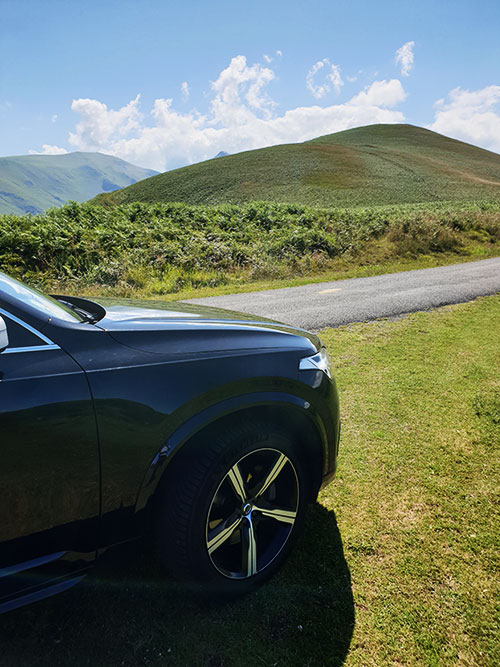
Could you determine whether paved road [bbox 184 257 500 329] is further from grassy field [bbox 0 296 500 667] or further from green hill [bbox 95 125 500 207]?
green hill [bbox 95 125 500 207]

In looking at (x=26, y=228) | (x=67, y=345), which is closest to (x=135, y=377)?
(x=67, y=345)

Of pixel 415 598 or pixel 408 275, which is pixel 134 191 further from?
pixel 415 598

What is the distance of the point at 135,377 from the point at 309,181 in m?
53.7

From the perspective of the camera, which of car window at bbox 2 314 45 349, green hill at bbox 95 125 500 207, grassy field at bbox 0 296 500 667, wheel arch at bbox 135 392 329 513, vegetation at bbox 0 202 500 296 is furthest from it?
green hill at bbox 95 125 500 207

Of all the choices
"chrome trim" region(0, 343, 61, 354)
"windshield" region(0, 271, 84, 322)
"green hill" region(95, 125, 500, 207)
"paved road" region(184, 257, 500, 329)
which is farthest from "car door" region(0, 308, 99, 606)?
"green hill" region(95, 125, 500, 207)

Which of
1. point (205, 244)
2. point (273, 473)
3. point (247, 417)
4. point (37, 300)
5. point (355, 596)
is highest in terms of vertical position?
point (205, 244)

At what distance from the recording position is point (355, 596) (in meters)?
2.05

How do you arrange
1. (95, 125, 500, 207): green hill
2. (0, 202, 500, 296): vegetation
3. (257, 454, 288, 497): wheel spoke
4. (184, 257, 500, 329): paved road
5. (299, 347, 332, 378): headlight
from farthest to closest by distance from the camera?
(95, 125, 500, 207): green hill
(0, 202, 500, 296): vegetation
(184, 257, 500, 329): paved road
(299, 347, 332, 378): headlight
(257, 454, 288, 497): wheel spoke

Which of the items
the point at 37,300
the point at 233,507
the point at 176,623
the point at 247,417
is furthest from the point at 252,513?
the point at 37,300

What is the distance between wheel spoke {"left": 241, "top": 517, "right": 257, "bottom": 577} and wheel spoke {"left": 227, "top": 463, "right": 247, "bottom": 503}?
0.14m

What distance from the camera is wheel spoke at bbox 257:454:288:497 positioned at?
1.99 meters

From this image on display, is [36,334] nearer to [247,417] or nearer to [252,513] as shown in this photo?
[247,417]

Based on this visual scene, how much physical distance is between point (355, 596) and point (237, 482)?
888 millimetres

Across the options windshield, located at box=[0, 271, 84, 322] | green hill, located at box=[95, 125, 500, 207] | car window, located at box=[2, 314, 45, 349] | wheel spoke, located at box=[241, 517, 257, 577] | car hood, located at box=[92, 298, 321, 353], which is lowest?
wheel spoke, located at box=[241, 517, 257, 577]
